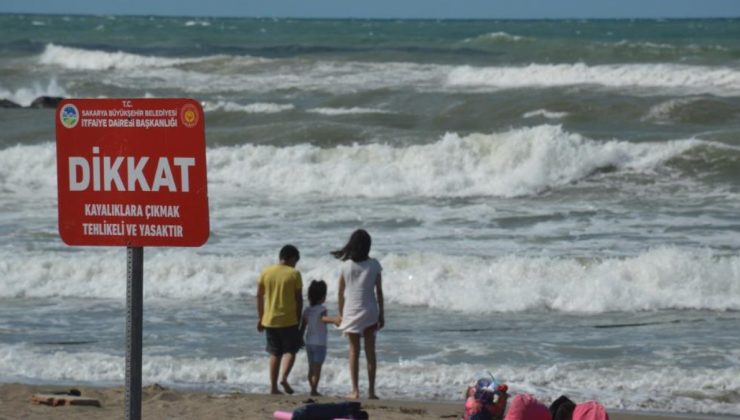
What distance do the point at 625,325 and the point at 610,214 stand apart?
22.6ft

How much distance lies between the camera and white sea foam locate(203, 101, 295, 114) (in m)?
32.6

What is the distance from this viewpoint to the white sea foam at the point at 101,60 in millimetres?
52900

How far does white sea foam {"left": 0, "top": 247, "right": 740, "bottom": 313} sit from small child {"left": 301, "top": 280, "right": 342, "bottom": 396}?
3.63 metres

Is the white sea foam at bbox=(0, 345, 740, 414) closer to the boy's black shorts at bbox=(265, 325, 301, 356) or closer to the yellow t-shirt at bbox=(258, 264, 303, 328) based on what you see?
the boy's black shorts at bbox=(265, 325, 301, 356)

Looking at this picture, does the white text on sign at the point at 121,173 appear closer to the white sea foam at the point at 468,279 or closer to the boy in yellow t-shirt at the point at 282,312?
the boy in yellow t-shirt at the point at 282,312

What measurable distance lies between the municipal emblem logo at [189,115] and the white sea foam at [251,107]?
2872 centimetres

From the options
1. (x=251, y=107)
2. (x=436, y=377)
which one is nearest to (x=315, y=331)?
(x=436, y=377)

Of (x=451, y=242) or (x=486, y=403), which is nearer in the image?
(x=486, y=403)

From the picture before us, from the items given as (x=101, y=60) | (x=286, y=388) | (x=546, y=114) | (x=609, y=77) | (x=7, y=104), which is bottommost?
(x=286, y=388)

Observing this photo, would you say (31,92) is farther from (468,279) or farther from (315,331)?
(315,331)

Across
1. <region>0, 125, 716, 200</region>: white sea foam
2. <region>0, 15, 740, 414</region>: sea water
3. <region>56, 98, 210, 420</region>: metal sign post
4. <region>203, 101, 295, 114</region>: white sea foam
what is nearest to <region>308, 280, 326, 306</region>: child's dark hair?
<region>0, 15, 740, 414</region>: sea water

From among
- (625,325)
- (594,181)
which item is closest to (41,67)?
(594,181)

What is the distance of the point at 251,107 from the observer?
3319 cm

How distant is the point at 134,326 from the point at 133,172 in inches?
17.7
